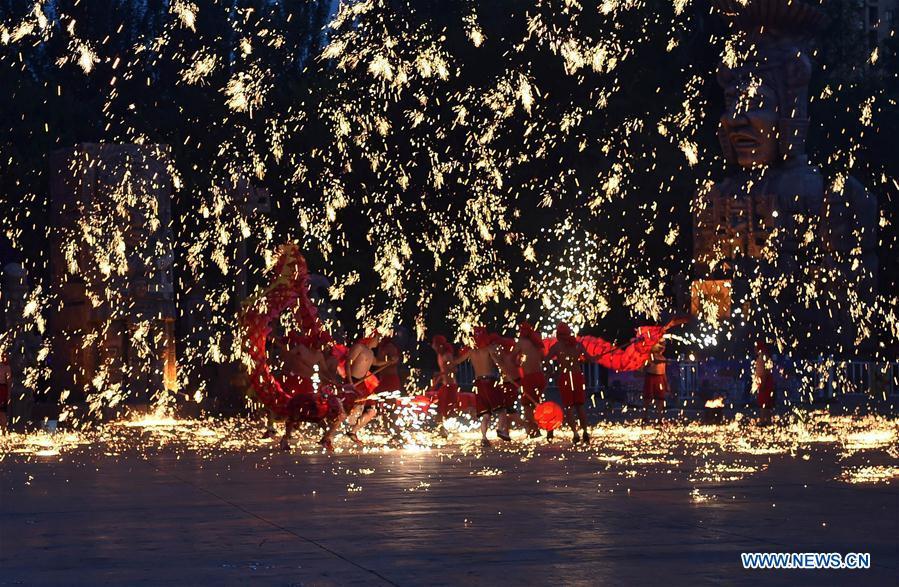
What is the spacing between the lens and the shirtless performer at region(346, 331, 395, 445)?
898 inches

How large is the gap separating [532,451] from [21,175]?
29.2 metres

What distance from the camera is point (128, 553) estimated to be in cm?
1115

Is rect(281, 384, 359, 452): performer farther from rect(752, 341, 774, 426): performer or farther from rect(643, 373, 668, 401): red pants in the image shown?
rect(643, 373, 668, 401): red pants

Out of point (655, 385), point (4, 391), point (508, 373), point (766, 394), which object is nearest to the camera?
point (508, 373)

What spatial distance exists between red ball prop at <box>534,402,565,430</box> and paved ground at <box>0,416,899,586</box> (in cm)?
218

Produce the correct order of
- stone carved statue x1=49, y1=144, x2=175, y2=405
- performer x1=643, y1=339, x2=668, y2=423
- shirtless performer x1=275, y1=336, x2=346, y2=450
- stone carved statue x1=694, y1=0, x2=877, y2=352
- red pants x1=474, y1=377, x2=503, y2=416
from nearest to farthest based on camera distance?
1. shirtless performer x1=275, y1=336, x2=346, y2=450
2. red pants x1=474, y1=377, x2=503, y2=416
3. stone carved statue x1=49, y1=144, x2=175, y2=405
4. performer x1=643, y1=339, x2=668, y2=423
5. stone carved statue x1=694, y1=0, x2=877, y2=352

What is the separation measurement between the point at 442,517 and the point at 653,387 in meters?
18.4

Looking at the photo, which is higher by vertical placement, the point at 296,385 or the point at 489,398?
the point at 296,385

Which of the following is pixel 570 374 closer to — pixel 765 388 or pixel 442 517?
pixel 765 388

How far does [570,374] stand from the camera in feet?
74.6

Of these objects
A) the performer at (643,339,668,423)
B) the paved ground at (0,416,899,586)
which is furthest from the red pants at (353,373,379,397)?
the performer at (643,339,668,423)

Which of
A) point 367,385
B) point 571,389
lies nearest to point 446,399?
point 367,385

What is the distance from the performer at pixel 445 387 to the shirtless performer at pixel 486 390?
95cm

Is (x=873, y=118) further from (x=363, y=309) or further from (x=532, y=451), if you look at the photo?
(x=532, y=451)
